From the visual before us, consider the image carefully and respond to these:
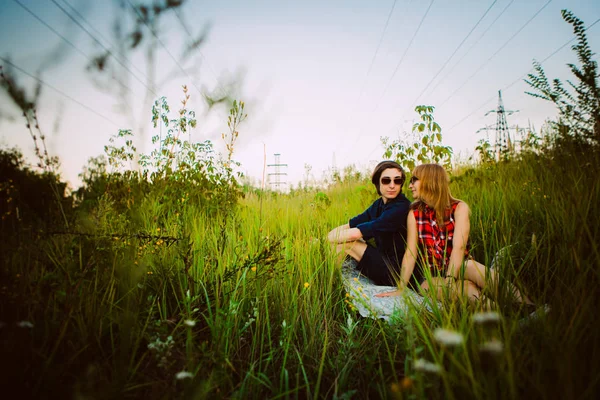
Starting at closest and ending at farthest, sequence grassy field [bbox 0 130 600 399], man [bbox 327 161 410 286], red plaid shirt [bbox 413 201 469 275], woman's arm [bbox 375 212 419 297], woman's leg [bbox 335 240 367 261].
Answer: grassy field [bbox 0 130 600 399], woman's arm [bbox 375 212 419 297], red plaid shirt [bbox 413 201 469 275], man [bbox 327 161 410 286], woman's leg [bbox 335 240 367 261]

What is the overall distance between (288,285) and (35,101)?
2116 mm

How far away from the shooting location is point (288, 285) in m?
2.18

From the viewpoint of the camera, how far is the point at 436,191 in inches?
116

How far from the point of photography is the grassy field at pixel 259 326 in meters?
0.97

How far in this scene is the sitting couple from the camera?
8.88 ft

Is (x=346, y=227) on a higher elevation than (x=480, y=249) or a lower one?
higher

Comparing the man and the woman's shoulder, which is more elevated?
the woman's shoulder

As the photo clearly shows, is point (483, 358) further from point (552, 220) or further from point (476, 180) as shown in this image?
point (476, 180)

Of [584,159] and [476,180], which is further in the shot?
[476,180]

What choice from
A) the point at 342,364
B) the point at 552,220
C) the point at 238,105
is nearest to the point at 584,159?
the point at 552,220

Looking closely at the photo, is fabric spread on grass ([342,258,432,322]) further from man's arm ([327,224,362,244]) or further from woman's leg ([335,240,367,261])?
man's arm ([327,224,362,244])

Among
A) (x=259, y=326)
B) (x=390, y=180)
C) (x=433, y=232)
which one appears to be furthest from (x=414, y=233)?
(x=259, y=326)

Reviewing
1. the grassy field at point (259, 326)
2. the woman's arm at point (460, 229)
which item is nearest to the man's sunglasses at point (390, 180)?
the woman's arm at point (460, 229)

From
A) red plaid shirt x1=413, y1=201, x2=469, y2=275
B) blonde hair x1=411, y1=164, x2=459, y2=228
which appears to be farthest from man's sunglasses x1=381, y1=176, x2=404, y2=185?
red plaid shirt x1=413, y1=201, x2=469, y2=275
